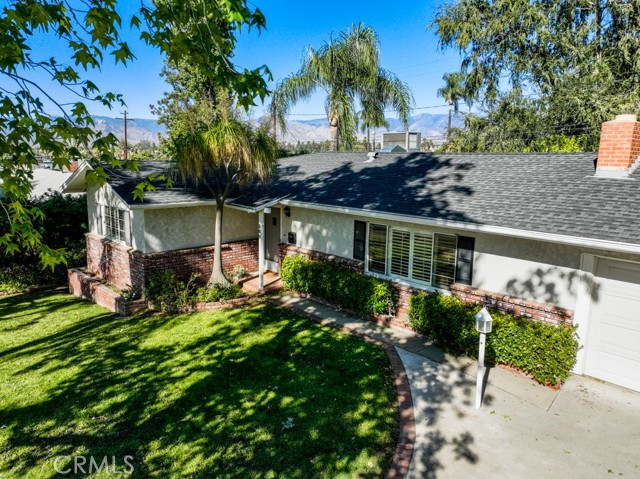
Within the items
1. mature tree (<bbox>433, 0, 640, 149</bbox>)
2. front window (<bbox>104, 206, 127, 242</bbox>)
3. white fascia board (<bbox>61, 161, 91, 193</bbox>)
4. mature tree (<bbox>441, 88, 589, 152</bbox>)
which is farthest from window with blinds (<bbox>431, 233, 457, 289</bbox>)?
mature tree (<bbox>433, 0, 640, 149</bbox>)

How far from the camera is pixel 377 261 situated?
11188 mm

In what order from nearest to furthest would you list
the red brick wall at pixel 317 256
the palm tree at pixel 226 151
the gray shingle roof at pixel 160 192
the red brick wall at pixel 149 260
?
the palm tree at pixel 226 151, the red brick wall at pixel 317 256, the gray shingle roof at pixel 160 192, the red brick wall at pixel 149 260

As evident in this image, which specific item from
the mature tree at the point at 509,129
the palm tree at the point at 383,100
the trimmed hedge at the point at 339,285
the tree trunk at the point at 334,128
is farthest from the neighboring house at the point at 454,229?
the mature tree at the point at 509,129

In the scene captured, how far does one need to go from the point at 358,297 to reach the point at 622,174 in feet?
20.7

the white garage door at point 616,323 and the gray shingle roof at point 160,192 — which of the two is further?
the gray shingle roof at point 160,192

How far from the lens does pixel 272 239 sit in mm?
14852

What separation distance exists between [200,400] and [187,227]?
7293 millimetres

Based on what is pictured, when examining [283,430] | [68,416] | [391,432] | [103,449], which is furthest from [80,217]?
[391,432]

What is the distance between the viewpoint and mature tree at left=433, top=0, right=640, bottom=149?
858 inches

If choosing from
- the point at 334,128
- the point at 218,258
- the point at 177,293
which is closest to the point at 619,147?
the point at 218,258

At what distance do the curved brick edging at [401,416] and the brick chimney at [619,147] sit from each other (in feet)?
19.5

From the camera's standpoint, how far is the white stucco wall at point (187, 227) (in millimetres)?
12312

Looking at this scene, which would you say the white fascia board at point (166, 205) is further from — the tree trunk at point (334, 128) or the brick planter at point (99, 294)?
the tree trunk at point (334, 128)

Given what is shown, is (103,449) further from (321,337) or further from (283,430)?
(321,337)
